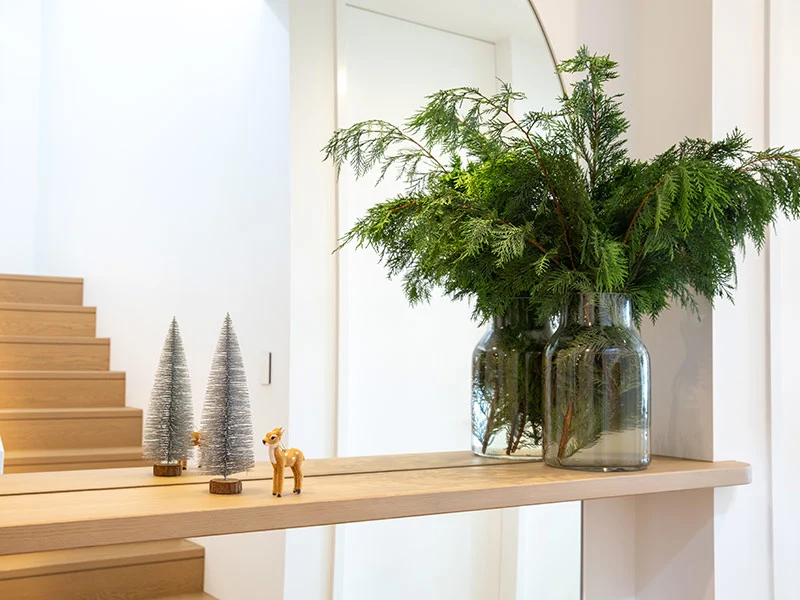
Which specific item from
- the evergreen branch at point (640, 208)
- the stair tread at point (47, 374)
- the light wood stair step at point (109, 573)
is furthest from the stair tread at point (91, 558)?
the evergreen branch at point (640, 208)

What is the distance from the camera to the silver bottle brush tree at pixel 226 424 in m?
0.99

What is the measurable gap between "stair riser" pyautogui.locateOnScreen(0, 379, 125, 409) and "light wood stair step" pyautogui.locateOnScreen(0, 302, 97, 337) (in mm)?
61

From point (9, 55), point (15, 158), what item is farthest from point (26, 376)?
point (9, 55)

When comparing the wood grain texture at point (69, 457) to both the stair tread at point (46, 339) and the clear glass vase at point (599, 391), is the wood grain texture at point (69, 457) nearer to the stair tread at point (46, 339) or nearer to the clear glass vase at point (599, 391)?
the stair tread at point (46, 339)

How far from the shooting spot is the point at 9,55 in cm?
107

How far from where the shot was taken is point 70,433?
104 centimetres

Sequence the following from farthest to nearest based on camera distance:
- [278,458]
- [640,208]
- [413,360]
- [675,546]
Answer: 1. [675,546]
2. [413,360]
3. [640,208]
4. [278,458]

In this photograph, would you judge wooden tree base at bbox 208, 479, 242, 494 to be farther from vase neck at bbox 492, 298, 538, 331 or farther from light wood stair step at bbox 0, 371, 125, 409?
vase neck at bbox 492, 298, 538, 331

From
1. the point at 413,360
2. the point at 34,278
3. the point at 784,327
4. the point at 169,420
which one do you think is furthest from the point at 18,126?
the point at 784,327

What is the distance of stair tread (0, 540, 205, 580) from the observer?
984mm

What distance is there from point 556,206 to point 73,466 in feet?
2.53

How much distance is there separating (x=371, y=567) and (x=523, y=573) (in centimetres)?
31

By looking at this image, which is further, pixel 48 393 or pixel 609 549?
pixel 609 549

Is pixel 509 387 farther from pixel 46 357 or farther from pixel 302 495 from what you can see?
pixel 46 357
